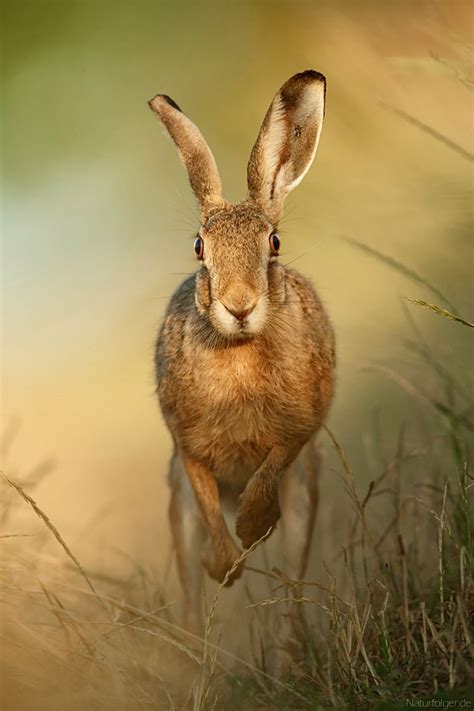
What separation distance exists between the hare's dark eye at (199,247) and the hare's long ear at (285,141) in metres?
0.37

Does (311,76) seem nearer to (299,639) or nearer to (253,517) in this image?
(253,517)

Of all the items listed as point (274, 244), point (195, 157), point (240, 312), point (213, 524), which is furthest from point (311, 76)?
point (213, 524)

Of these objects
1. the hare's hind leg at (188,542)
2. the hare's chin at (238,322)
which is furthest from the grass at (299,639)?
the hare's chin at (238,322)

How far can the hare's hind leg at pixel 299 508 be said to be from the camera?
220 inches

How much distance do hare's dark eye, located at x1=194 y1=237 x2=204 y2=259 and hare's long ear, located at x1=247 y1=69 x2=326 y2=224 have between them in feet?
1.21

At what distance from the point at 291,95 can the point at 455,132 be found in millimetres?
955

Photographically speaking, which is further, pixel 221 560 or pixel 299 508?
pixel 299 508

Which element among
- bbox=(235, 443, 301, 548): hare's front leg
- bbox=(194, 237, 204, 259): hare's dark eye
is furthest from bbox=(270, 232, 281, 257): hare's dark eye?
bbox=(235, 443, 301, 548): hare's front leg

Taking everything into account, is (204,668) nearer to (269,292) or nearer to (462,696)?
(462,696)

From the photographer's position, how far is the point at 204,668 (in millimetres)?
3723

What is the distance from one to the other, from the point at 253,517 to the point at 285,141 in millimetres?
1697

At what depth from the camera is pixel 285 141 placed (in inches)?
197

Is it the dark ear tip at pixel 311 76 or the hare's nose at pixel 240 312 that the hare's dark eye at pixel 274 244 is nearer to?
the hare's nose at pixel 240 312

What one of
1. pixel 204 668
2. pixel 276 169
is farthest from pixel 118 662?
pixel 276 169
